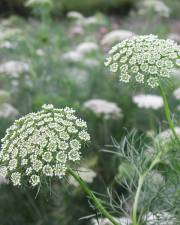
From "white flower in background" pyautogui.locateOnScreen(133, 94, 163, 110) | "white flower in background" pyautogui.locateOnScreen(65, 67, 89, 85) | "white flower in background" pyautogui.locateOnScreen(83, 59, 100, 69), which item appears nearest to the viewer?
"white flower in background" pyautogui.locateOnScreen(133, 94, 163, 110)

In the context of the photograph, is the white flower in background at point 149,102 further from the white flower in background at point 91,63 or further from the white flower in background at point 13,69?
the white flower in background at point 91,63

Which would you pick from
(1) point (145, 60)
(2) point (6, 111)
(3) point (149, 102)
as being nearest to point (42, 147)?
(1) point (145, 60)

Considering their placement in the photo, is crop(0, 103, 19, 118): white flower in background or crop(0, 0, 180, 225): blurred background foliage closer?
crop(0, 0, 180, 225): blurred background foliage

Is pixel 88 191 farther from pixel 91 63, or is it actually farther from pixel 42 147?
pixel 91 63

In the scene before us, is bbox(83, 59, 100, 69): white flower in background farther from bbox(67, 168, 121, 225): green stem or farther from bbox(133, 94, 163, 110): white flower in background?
bbox(67, 168, 121, 225): green stem

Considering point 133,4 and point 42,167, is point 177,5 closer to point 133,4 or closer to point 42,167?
point 133,4

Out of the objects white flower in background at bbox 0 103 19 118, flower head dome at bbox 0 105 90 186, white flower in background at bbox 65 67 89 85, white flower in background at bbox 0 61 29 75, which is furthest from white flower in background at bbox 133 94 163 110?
flower head dome at bbox 0 105 90 186
